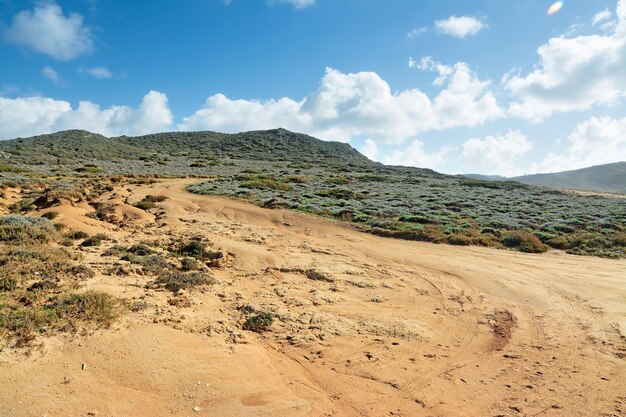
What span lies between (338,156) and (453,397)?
112 metres

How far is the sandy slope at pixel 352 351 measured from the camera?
6.16 m

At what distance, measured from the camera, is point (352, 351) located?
794 cm

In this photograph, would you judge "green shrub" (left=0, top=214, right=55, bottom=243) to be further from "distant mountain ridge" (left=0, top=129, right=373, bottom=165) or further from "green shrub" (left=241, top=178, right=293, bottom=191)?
"distant mountain ridge" (left=0, top=129, right=373, bottom=165)

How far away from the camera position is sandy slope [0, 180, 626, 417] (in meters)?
6.16

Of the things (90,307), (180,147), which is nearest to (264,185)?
(90,307)

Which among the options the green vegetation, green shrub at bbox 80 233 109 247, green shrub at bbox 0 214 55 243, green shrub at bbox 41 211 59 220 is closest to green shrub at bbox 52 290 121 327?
green shrub at bbox 80 233 109 247

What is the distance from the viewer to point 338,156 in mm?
116625

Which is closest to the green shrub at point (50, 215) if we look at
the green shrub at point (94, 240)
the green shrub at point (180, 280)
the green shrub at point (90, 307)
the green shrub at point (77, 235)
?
the green shrub at point (77, 235)

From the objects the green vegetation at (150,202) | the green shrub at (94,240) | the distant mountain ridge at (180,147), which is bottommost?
the green shrub at (94,240)

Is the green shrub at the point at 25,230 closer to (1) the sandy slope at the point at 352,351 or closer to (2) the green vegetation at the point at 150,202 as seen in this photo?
(1) the sandy slope at the point at 352,351

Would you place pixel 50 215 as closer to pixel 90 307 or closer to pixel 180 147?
pixel 90 307

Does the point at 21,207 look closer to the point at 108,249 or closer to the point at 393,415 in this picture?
the point at 108,249

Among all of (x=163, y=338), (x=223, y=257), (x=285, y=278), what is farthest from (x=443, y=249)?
(x=163, y=338)

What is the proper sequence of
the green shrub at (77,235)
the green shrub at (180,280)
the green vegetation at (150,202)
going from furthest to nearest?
the green vegetation at (150,202) → the green shrub at (77,235) → the green shrub at (180,280)
